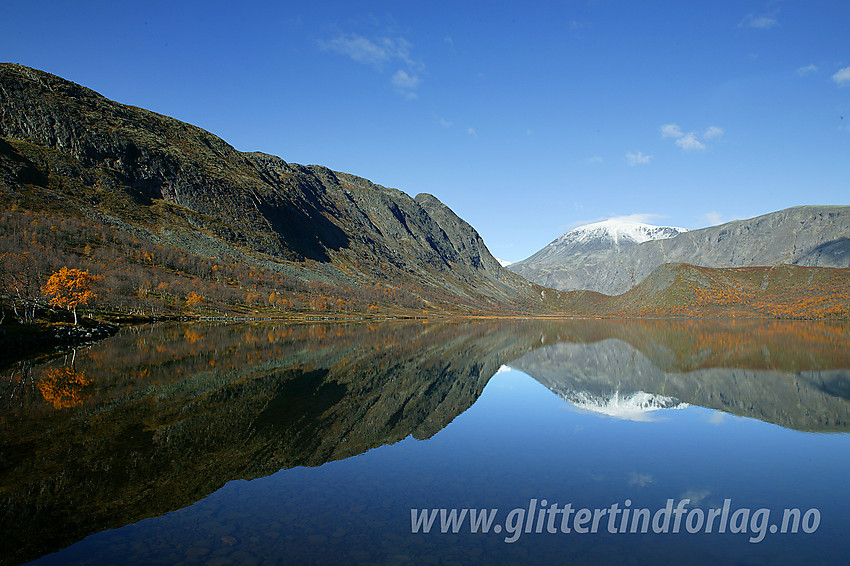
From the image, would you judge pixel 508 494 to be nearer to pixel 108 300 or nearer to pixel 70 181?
pixel 108 300

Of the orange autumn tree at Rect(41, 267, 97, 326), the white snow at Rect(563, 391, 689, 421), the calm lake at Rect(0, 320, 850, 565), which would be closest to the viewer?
the calm lake at Rect(0, 320, 850, 565)

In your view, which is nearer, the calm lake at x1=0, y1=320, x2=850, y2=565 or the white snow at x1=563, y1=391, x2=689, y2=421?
the calm lake at x1=0, y1=320, x2=850, y2=565

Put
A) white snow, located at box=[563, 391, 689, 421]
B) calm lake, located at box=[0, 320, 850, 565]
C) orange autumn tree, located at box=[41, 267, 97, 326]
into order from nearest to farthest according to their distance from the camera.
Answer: calm lake, located at box=[0, 320, 850, 565]
white snow, located at box=[563, 391, 689, 421]
orange autumn tree, located at box=[41, 267, 97, 326]

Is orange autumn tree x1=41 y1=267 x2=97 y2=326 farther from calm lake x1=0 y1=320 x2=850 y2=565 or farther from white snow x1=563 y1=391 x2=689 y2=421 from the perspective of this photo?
white snow x1=563 y1=391 x2=689 y2=421

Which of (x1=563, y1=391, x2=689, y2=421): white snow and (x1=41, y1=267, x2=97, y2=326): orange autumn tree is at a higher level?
(x1=563, y1=391, x2=689, y2=421): white snow

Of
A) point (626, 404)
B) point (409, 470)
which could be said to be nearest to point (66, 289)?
point (409, 470)

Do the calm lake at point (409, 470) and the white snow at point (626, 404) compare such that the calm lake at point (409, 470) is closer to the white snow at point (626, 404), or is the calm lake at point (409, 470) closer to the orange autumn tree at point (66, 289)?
the white snow at point (626, 404)

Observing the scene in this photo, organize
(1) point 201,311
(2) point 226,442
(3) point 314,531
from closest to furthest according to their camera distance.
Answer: (3) point 314,531 → (2) point 226,442 → (1) point 201,311

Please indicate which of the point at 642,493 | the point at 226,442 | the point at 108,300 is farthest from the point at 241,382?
the point at 108,300

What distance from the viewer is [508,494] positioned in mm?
16594

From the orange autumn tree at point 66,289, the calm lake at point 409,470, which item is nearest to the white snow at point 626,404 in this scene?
the calm lake at point 409,470

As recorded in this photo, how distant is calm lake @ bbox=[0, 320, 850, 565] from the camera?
12672 millimetres

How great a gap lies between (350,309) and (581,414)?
554 feet

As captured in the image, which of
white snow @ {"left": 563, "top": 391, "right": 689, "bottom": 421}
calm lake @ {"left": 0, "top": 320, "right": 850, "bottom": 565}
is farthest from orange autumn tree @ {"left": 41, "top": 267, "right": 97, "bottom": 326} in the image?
white snow @ {"left": 563, "top": 391, "right": 689, "bottom": 421}
